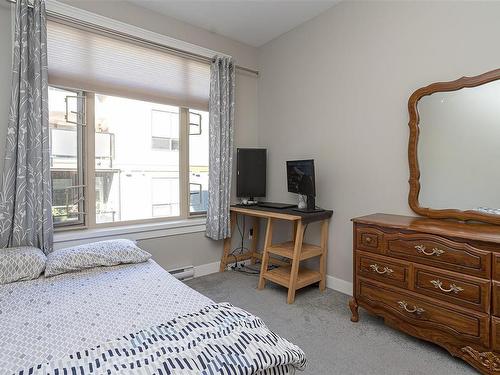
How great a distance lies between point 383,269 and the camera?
1932 millimetres

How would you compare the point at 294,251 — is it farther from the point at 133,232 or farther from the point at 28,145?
the point at 28,145

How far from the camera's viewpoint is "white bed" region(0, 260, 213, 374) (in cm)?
108

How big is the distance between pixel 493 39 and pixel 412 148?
82 centimetres

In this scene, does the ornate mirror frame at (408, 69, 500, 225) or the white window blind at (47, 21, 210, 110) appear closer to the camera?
the ornate mirror frame at (408, 69, 500, 225)

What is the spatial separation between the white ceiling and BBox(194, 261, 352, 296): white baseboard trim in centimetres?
265

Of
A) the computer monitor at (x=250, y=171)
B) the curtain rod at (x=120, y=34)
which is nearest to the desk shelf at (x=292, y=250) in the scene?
the computer monitor at (x=250, y=171)

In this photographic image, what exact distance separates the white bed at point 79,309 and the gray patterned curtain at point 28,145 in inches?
21.2

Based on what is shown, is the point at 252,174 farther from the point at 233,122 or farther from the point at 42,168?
the point at 42,168

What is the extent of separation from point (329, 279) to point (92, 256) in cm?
214

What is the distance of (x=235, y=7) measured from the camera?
106 inches

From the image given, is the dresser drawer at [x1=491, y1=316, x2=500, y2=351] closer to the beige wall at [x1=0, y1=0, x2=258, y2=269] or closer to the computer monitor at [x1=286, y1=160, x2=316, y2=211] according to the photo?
the computer monitor at [x1=286, y1=160, x2=316, y2=211]

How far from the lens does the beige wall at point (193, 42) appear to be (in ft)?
6.91

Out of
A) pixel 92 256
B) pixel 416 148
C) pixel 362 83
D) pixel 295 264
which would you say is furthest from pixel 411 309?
pixel 92 256

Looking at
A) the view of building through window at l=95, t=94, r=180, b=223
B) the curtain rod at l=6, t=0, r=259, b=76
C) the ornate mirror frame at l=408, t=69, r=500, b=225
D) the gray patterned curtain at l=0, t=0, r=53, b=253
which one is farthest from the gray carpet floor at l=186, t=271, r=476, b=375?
the curtain rod at l=6, t=0, r=259, b=76
